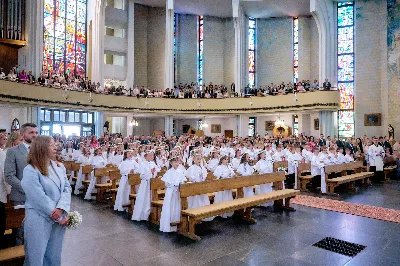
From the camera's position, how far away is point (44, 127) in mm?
19500

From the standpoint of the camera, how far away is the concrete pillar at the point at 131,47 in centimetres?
2531

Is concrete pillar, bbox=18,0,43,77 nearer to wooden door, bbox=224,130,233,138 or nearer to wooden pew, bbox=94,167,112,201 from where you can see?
wooden pew, bbox=94,167,112,201

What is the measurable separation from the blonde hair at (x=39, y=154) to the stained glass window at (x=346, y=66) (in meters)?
23.2

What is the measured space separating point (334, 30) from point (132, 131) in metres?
17.3

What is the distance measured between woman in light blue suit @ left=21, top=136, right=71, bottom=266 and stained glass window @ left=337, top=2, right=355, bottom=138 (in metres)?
23.0

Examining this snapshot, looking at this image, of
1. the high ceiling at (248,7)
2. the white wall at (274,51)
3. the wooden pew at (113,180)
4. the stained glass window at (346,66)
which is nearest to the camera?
the wooden pew at (113,180)

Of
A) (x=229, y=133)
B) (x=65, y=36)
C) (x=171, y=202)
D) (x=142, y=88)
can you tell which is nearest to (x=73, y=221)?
(x=171, y=202)

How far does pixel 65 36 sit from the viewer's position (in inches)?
890

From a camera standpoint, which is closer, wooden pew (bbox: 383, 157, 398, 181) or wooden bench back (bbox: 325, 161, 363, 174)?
wooden bench back (bbox: 325, 161, 363, 174)

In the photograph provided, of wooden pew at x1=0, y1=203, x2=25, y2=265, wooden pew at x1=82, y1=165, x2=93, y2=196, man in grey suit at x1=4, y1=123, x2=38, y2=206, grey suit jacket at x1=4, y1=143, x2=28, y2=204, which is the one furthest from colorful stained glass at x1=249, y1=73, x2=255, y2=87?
wooden pew at x1=0, y1=203, x2=25, y2=265

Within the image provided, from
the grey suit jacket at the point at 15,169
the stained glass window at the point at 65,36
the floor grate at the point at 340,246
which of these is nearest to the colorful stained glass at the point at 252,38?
the stained glass window at the point at 65,36

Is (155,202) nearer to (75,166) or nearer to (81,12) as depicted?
(75,166)

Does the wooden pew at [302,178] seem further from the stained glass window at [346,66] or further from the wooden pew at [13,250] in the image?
the stained glass window at [346,66]

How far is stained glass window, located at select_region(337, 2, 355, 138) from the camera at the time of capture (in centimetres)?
2309
